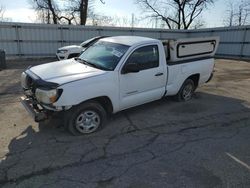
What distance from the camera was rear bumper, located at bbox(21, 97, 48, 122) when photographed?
4.21 meters

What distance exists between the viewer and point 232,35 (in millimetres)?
19344

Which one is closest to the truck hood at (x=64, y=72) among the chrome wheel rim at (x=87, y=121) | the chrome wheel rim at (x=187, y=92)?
the chrome wheel rim at (x=87, y=121)

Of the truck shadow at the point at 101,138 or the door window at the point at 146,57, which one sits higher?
the door window at the point at 146,57

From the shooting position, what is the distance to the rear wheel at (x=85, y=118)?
4.34 metres

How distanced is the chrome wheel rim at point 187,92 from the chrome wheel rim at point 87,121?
10.3ft

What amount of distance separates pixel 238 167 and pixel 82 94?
9.14 ft

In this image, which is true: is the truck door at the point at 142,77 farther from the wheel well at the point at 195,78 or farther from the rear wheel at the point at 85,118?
the wheel well at the point at 195,78

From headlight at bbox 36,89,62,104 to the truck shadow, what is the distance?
0.77m

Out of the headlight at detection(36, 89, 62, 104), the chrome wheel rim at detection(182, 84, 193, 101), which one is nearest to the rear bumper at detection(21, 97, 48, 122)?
the headlight at detection(36, 89, 62, 104)

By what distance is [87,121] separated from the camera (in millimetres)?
4574

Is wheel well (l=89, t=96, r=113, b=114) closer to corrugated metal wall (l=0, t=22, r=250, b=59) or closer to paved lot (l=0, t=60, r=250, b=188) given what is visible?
paved lot (l=0, t=60, r=250, b=188)

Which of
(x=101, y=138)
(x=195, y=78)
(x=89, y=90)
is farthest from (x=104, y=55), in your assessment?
(x=195, y=78)

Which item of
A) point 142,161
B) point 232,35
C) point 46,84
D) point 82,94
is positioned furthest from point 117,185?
point 232,35

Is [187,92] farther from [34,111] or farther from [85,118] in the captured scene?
[34,111]
